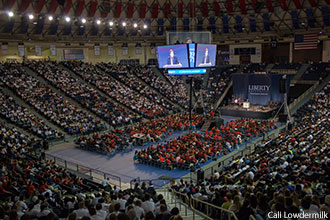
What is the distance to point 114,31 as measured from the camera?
45500 millimetres

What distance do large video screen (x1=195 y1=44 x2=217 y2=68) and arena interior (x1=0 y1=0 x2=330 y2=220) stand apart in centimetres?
16

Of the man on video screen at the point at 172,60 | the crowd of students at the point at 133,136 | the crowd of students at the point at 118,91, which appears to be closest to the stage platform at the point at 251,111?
the crowd of students at the point at 133,136

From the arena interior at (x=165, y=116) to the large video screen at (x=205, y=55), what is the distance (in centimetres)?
16

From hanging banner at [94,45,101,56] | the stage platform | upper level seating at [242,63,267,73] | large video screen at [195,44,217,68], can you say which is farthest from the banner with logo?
hanging banner at [94,45,101,56]

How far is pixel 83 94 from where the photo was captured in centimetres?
3269

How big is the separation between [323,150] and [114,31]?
38642mm

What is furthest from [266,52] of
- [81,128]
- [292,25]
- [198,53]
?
[81,128]

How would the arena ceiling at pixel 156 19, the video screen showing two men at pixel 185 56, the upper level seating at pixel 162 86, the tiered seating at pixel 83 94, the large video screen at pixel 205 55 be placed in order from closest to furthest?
1. the video screen showing two men at pixel 185 56
2. the large video screen at pixel 205 55
3. the tiered seating at pixel 83 94
4. the arena ceiling at pixel 156 19
5. the upper level seating at pixel 162 86

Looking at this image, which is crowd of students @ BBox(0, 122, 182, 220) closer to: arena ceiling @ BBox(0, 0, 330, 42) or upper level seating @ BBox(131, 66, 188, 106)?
upper level seating @ BBox(131, 66, 188, 106)

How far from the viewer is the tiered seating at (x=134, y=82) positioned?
36.0 m

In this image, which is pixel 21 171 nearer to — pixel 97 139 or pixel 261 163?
pixel 97 139

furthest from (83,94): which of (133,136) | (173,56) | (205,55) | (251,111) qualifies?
(251,111)

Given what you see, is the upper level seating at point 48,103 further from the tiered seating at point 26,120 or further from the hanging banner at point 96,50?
the hanging banner at point 96,50

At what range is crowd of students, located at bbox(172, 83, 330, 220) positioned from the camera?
20.0 ft
